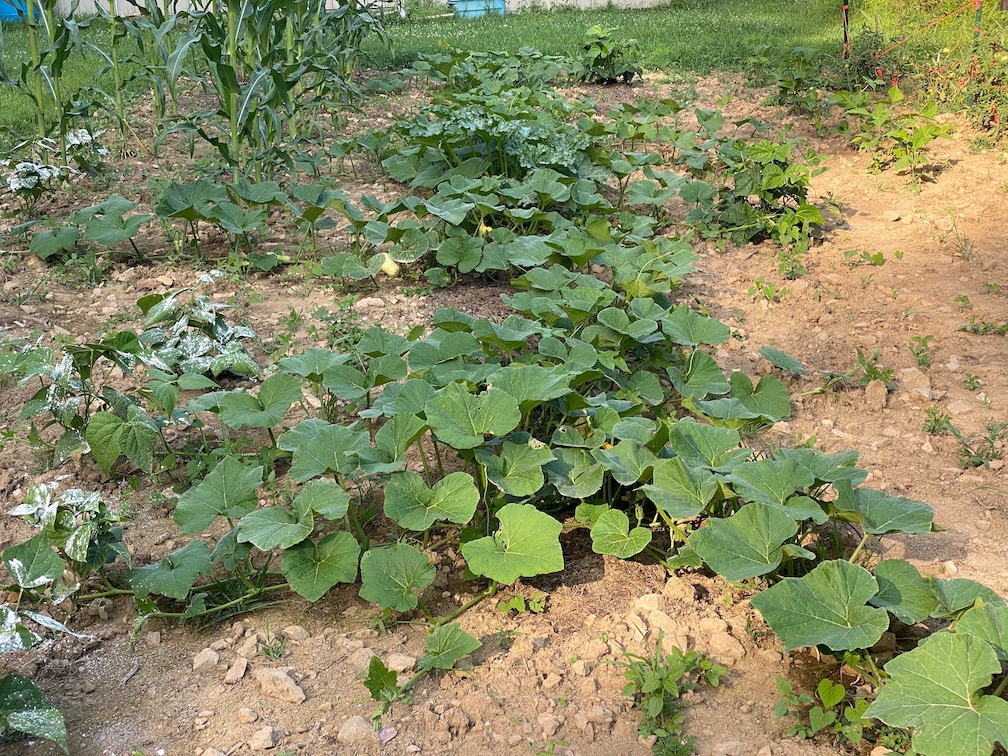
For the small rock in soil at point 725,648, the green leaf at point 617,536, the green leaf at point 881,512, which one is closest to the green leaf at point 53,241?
the green leaf at point 617,536

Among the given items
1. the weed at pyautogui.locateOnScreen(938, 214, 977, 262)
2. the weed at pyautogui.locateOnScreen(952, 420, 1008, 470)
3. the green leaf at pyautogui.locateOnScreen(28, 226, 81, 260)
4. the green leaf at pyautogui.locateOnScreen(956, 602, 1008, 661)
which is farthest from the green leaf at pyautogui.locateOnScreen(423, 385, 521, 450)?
the weed at pyautogui.locateOnScreen(938, 214, 977, 262)

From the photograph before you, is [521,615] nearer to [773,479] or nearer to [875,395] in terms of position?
[773,479]

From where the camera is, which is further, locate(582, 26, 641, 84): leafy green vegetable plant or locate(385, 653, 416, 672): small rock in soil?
locate(582, 26, 641, 84): leafy green vegetable plant

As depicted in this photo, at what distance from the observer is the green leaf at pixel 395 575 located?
7.50ft

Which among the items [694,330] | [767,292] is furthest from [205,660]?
[767,292]

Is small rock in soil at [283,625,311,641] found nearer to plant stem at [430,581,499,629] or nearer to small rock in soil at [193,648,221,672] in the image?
small rock in soil at [193,648,221,672]

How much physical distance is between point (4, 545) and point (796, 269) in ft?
12.4

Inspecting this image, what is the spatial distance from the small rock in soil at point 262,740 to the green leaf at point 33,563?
0.64 m

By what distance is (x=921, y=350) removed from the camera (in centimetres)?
386

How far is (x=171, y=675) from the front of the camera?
7.30ft

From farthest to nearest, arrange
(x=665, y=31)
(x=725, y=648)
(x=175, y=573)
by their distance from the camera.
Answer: (x=665, y=31) < (x=175, y=573) < (x=725, y=648)

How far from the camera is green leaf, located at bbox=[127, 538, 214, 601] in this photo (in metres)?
2.31

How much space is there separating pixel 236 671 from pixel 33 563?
549 millimetres

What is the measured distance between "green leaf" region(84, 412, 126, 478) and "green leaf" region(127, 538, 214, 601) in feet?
1.83
